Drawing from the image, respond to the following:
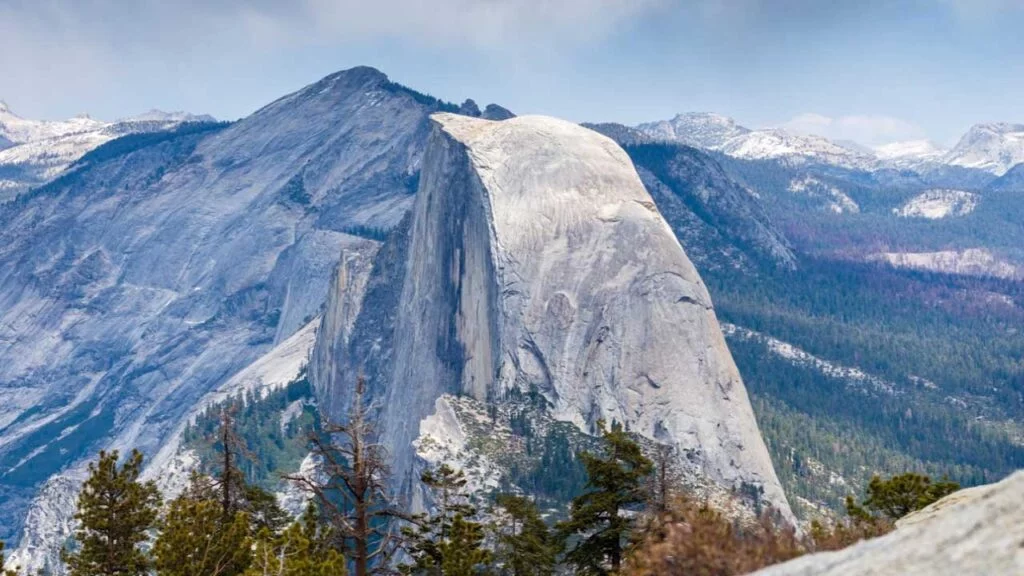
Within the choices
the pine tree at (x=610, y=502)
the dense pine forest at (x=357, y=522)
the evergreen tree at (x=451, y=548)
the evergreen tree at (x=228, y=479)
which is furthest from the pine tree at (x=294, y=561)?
the pine tree at (x=610, y=502)

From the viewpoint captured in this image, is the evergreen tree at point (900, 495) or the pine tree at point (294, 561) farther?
the evergreen tree at point (900, 495)

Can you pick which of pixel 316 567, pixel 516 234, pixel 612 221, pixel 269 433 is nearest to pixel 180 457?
pixel 269 433

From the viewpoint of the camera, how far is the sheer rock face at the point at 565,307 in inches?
4670

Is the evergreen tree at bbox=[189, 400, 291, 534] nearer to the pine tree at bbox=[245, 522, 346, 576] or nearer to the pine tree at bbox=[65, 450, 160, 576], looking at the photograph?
the pine tree at bbox=[65, 450, 160, 576]

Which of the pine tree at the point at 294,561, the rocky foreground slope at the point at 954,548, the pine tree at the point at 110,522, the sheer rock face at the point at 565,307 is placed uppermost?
the sheer rock face at the point at 565,307

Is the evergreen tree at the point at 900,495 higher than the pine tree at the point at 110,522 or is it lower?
lower

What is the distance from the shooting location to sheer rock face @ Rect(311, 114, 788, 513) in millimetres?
118625

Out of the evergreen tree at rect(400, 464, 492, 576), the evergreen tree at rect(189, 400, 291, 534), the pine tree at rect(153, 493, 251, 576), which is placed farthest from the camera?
the evergreen tree at rect(189, 400, 291, 534)

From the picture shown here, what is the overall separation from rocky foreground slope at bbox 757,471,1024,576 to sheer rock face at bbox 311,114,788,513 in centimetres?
9429

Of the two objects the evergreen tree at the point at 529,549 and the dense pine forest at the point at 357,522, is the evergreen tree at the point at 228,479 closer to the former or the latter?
the dense pine forest at the point at 357,522

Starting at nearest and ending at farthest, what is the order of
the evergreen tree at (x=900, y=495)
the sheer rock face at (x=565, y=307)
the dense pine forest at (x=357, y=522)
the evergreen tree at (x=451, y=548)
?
1. the dense pine forest at (x=357, y=522)
2. the evergreen tree at (x=451, y=548)
3. the evergreen tree at (x=900, y=495)
4. the sheer rock face at (x=565, y=307)

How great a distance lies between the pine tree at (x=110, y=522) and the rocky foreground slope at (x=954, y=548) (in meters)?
30.7

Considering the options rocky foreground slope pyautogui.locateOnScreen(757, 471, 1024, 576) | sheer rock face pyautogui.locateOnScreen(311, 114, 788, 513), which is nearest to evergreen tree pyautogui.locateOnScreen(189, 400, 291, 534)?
rocky foreground slope pyautogui.locateOnScreen(757, 471, 1024, 576)

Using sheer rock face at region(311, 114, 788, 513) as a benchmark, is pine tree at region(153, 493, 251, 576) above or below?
below
